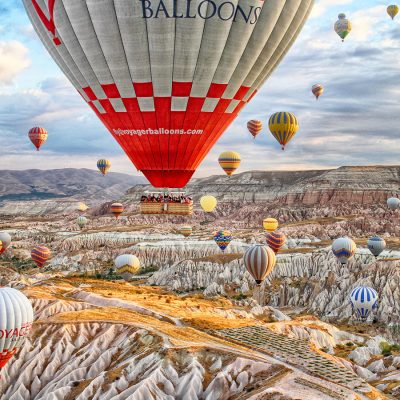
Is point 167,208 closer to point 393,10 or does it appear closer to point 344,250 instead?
point 344,250

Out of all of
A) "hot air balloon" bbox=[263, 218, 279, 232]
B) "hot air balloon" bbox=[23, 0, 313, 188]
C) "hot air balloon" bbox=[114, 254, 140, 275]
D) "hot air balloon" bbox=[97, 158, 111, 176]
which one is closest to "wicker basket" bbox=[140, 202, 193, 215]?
"hot air balloon" bbox=[23, 0, 313, 188]

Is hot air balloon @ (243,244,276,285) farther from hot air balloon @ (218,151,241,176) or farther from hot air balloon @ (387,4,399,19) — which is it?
hot air balloon @ (387,4,399,19)

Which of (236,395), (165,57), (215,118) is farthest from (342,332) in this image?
(165,57)

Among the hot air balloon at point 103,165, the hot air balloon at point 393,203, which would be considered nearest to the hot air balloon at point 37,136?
the hot air balloon at point 103,165

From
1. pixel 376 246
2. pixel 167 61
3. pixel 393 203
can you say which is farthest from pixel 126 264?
pixel 393 203

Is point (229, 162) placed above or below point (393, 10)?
below

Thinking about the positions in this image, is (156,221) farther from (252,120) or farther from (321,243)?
(252,120)

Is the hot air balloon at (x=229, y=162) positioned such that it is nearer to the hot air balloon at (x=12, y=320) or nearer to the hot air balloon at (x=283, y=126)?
the hot air balloon at (x=283, y=126)
